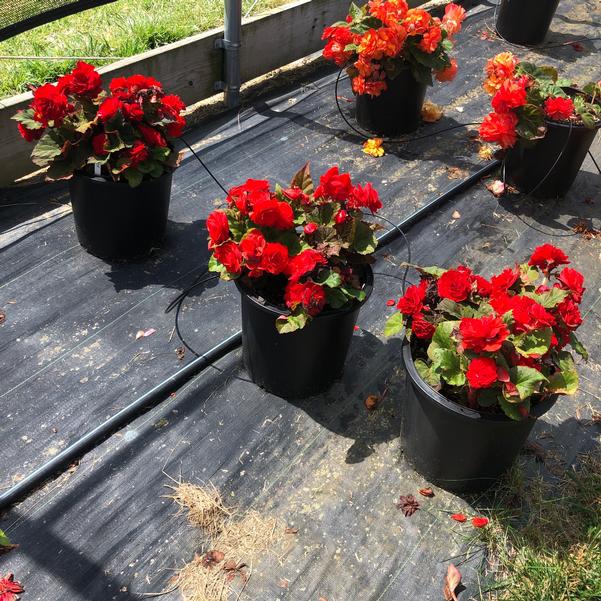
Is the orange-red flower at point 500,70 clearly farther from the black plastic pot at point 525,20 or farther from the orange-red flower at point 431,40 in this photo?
the black plastic pot at point 525,20

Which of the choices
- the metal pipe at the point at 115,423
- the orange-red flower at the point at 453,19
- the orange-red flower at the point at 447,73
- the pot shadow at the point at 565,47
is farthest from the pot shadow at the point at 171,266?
the pot shadow at the point at 565,47

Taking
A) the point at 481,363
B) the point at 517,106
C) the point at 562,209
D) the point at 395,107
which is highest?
the point at 481,363

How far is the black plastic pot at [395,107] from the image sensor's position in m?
3.89

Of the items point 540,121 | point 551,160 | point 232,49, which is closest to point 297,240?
point 540,121

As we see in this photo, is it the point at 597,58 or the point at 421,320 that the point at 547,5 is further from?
the point at 421,320

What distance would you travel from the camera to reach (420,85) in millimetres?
3959

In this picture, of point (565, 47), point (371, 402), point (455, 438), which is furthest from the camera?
point (565, 47)

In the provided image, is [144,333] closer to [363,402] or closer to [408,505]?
[363,402]

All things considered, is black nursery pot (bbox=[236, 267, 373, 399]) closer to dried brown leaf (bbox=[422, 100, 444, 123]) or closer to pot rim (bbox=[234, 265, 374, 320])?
pot rim (bbox=[234, 265, 374, 320])

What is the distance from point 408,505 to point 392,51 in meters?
2.62

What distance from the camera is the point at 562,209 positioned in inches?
145

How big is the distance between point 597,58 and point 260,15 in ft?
9.79

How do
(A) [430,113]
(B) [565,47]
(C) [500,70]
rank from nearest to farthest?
(C) [500,70], (A) [430,113], (B) [565,47]

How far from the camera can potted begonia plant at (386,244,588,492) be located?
5.93ft
